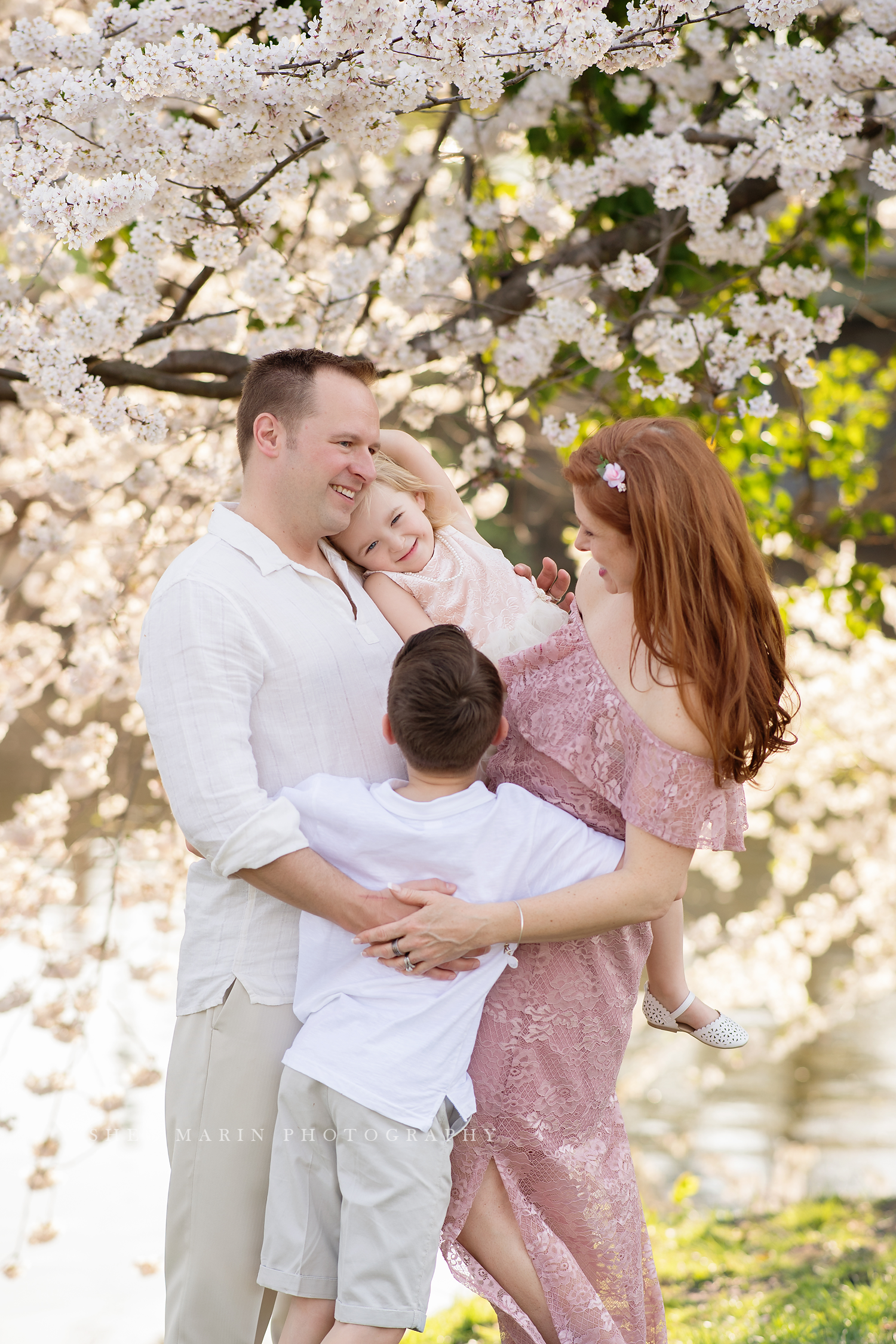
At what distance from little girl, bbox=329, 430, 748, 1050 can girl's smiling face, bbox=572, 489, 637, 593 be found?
0.23 m

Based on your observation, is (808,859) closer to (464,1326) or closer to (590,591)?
(464,1326)

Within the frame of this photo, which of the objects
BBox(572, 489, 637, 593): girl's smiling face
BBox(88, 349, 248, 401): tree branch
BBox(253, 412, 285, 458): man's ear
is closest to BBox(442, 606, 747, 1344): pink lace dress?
BBox(572, 489, 637, 593): girl's smiling face

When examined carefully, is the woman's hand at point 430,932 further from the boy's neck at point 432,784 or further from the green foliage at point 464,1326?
the green foliage at point 464,1326

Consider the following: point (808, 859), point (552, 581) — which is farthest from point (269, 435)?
point (808, 859)

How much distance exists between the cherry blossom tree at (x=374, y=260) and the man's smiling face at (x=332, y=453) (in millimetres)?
477

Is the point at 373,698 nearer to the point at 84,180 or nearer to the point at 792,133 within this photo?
the point at 84,180

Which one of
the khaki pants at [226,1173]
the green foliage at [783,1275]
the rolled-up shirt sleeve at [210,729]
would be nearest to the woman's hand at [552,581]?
the rolled-up shirt sleeve at [210,729]

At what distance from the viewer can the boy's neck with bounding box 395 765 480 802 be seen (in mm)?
1809

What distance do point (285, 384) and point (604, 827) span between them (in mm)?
964

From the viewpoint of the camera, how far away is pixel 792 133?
288 centimetres

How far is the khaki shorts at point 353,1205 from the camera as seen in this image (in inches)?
65.7

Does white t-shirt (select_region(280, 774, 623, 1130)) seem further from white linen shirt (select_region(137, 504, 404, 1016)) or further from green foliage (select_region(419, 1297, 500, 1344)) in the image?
green foliage (select_region(419, 1297, 500, 1344))

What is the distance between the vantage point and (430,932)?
1724 mm

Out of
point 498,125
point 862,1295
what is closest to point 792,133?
point 498,125
